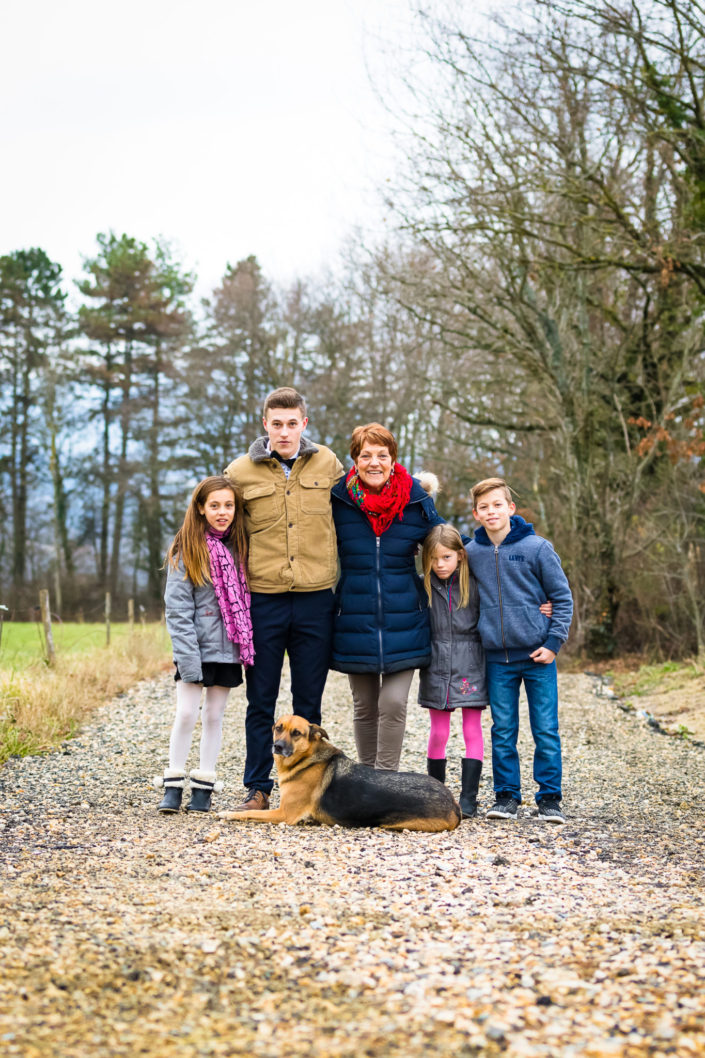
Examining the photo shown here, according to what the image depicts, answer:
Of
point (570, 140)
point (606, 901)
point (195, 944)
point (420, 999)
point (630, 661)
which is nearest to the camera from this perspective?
point (420, 999)

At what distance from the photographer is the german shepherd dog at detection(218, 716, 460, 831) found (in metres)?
4.91

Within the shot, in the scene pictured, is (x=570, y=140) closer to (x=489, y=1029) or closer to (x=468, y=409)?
(x=468, y=409)

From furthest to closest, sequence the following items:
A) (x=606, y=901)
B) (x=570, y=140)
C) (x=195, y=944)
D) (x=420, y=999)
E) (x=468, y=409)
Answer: (x=468, y=409)
(x=570, y=140)
(x=606, y=901)
(x=195, y=944)
(x=420, y=999)

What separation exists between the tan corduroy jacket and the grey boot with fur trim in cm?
113

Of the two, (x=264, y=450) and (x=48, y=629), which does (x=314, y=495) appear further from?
(x=48, y=629)

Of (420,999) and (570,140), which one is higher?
(570,140)

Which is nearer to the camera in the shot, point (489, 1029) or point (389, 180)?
point (489, 1029)

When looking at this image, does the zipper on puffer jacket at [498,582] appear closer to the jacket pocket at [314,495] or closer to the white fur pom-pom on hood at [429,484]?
the white fur pom-pom on hood at [429,484]

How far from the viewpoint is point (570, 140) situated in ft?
45.2

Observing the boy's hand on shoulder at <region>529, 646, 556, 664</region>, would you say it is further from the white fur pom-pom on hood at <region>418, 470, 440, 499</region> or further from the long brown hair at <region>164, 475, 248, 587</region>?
the long brown hair at <region>164, 475, 248, 587</region>

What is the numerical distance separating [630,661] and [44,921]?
13.2m

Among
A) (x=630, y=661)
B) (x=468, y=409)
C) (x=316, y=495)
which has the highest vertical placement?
(x=468, y=409)

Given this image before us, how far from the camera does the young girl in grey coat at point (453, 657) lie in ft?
17.7

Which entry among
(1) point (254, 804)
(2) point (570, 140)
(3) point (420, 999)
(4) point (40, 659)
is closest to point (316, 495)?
(1) point (254, 804)
